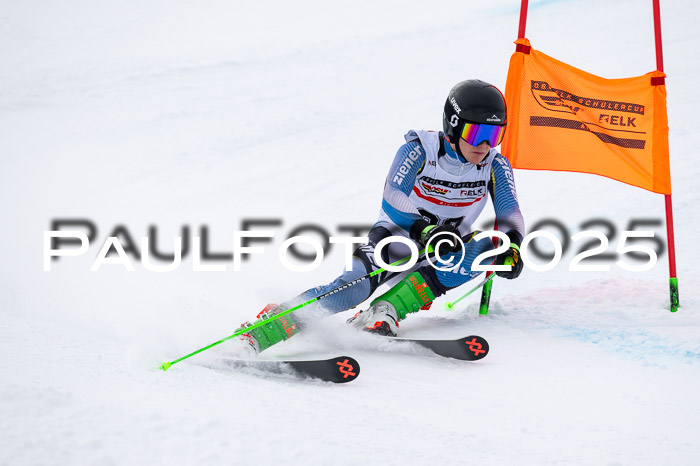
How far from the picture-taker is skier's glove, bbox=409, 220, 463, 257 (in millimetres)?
3482

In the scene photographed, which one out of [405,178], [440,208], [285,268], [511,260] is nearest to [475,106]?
[405,178]

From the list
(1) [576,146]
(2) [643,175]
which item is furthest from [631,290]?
(1) [576,146]

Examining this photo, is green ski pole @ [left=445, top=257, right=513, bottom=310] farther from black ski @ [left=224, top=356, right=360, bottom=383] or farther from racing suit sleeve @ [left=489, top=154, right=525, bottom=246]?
black ski @ [left=224, top=356, right=360, bottom=383]

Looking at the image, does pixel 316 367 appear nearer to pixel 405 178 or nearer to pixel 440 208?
pixel 405 178

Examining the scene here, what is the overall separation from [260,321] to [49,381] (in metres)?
1.19

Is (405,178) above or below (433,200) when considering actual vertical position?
above

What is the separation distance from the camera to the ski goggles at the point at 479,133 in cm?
351

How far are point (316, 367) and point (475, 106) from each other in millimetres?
1658

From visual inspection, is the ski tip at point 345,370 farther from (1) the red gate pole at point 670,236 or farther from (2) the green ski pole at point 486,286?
(1) the red gate pole at point 670,236

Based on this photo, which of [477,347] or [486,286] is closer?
[477,347]

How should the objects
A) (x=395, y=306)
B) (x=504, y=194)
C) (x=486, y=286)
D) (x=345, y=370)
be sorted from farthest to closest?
(x=486, y=286) < (x=504, y=194) < (x=395, y=306) < (x=345, y=370)

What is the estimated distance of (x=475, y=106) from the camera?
3484 millimetres

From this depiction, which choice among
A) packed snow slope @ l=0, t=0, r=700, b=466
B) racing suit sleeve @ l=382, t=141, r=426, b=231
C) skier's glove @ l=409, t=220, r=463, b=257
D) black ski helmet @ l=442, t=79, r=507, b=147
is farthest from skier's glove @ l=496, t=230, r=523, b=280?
black ski helmet @ l=442, t=79, r=507, b=147

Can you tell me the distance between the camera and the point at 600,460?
2186mm
